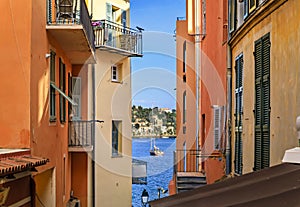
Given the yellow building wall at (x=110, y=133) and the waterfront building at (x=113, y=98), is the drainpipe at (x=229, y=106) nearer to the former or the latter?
the waterfront building at (x=113, y=98)

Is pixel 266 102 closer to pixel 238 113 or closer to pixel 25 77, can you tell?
pixel 238 113

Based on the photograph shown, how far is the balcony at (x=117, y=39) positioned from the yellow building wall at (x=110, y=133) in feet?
1.27


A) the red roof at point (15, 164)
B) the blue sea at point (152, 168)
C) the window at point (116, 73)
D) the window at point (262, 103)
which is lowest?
the blue sea at point (152, 168)

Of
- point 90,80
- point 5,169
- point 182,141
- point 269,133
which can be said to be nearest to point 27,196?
point 5,169

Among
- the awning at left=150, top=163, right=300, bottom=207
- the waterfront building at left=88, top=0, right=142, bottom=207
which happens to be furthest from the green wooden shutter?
the waterfront building at left=88, top=0, right=142, bottom=207

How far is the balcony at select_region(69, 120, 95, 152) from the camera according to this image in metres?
17.2

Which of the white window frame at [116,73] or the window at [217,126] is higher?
the white window frame at [116,73]

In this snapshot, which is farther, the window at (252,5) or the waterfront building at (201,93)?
the waterfront building at (201,93)

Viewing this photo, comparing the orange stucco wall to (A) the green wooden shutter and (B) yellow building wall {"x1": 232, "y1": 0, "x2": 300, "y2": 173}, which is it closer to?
(A) the green wooden shutter

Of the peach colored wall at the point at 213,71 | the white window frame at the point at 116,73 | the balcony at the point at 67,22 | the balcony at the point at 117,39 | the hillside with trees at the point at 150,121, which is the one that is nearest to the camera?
the balcony at the point at 67,22

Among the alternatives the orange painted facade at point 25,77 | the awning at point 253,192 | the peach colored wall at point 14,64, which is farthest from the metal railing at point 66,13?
the awning at point 253,192

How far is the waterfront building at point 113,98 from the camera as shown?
20469 millimetres

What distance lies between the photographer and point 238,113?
11.3 m

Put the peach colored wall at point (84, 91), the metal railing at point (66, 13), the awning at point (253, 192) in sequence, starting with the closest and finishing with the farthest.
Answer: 1. the awning at point (253, 192)
2. the metal railing at point (66, 13)
3. the peach colored wall at point (84, 91)
